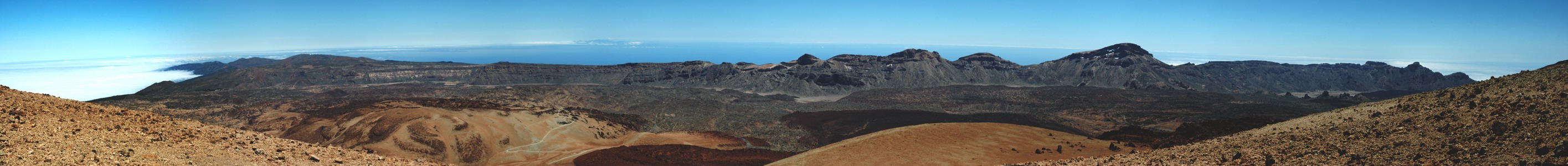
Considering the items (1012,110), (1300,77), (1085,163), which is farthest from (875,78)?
(1085,163)

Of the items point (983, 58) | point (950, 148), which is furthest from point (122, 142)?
point (983, 58)

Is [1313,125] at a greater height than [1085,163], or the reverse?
[1313,125]

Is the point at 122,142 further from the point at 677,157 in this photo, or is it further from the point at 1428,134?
Result: the point at 677,157

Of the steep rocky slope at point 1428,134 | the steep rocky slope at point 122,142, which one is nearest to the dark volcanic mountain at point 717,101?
the steep rocky slope at point 1428,134

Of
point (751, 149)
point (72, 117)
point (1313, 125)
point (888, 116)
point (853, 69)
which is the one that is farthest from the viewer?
point (853, 69)

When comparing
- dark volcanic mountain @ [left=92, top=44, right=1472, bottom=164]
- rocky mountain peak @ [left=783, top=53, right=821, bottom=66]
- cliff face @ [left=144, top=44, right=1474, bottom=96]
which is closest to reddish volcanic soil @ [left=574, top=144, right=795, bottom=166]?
dark volcanic mountain @ [left=92, top=44, right=1472, bottom=164]

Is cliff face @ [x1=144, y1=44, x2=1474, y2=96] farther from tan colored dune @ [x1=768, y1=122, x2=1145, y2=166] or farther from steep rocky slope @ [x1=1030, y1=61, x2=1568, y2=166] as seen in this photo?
steep rocky slope @ [x1=1030, y1=61, x2=1568, y2=166]

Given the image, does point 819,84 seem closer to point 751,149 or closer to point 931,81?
point 931,81
